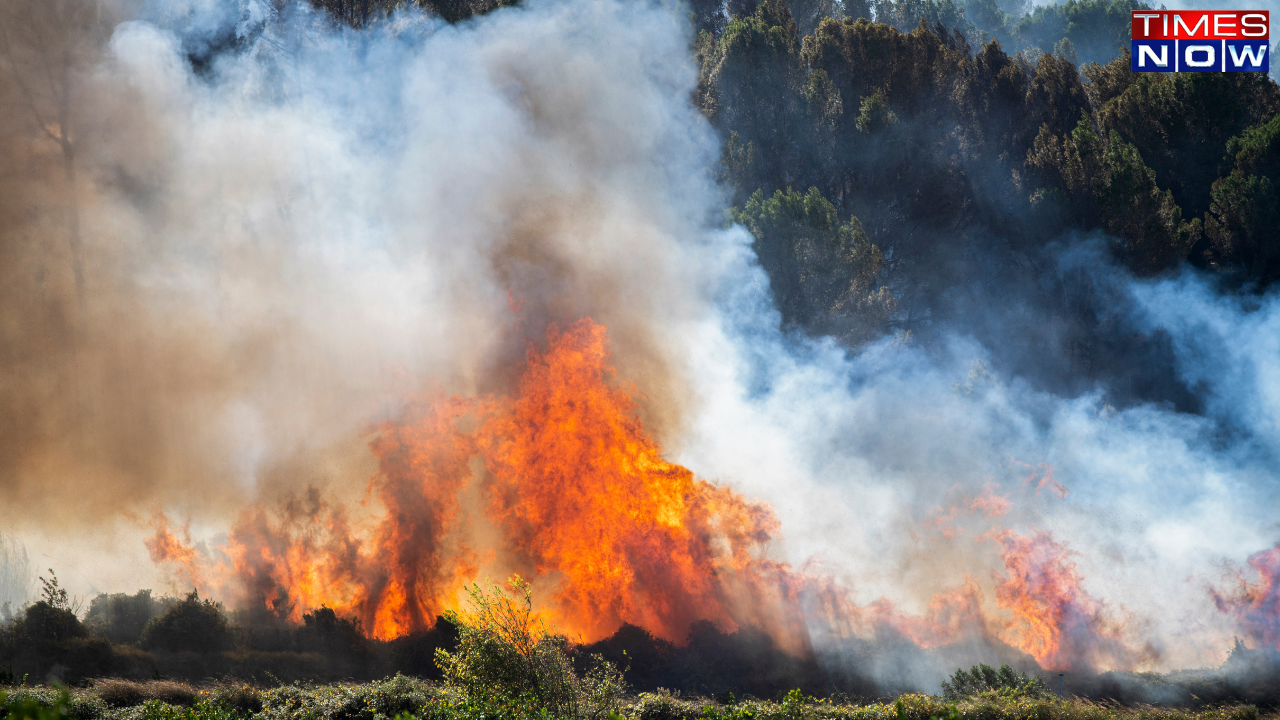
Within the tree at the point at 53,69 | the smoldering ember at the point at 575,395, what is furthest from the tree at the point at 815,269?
the tree at the point at 53,69

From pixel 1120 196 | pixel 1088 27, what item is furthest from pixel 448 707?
pixel 1088 27

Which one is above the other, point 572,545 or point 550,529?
point 550,529

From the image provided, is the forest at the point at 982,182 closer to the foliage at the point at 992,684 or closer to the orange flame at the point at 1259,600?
the orange flame at the point at 1259,600

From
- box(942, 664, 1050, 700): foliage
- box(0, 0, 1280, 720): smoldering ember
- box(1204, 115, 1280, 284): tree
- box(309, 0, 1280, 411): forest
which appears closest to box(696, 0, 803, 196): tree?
box(309, 0, 1280, 411): forest

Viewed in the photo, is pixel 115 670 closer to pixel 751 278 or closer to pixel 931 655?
pixel 931 655

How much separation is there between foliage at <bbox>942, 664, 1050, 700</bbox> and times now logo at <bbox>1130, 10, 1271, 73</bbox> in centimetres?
2368

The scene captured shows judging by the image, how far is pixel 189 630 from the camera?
20.3m

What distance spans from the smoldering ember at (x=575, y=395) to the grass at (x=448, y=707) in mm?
122

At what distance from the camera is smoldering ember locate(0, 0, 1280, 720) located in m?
18.4

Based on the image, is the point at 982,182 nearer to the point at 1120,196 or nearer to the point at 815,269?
the point at 1120,196

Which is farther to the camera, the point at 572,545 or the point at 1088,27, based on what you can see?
the point at 1088,27

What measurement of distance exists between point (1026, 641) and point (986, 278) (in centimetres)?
1889

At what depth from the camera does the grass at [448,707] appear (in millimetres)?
13195

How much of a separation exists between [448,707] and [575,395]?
10.1 metres
